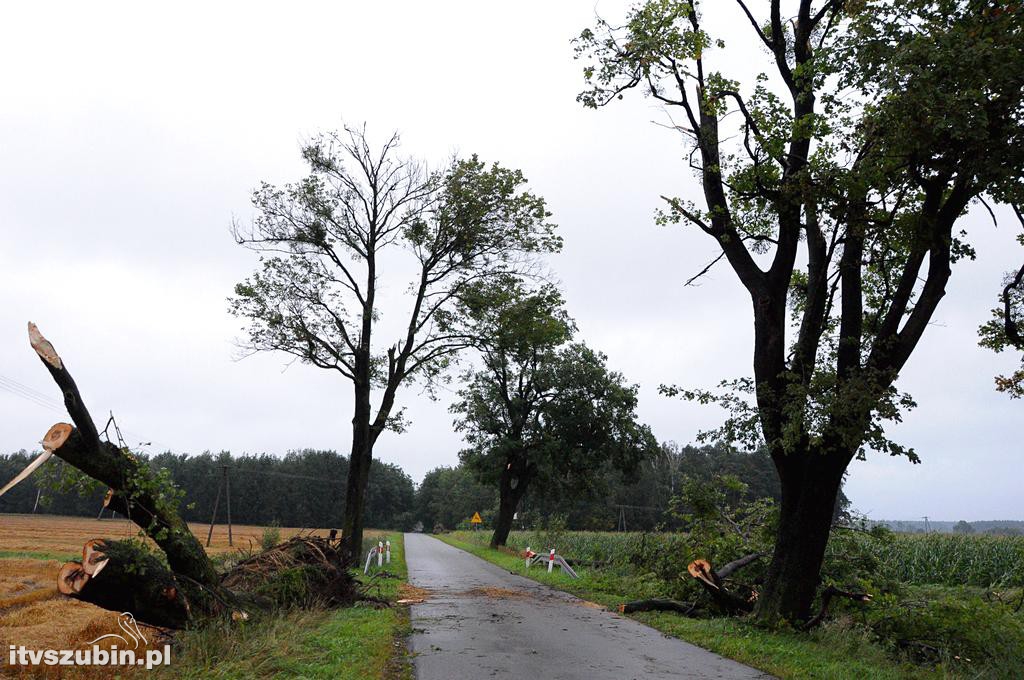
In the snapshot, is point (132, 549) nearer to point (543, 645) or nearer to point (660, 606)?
point (543, 645)

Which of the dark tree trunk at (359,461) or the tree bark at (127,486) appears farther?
the dark tree trunk at (359,461)

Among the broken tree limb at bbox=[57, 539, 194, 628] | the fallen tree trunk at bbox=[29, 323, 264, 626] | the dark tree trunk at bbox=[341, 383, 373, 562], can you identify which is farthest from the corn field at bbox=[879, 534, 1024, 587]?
the broken tree limb at bbox=[57, 539, 194, 628]

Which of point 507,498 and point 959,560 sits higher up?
point 507,498

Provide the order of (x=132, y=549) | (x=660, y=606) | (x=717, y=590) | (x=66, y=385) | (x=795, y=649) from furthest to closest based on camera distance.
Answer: (x=660, y=606) → (x=717, y=590) → (x=795, y=649) → (x=132, y=549) → (x=66, y=385)

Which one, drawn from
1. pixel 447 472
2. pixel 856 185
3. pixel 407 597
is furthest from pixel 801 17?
pixel 447 472

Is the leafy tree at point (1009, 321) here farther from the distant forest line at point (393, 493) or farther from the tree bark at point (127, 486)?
the distant forest line at point (393, 493)

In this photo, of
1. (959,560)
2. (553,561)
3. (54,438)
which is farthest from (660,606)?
(959,560)

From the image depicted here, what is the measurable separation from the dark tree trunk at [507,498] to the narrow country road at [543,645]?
2512 centimetres

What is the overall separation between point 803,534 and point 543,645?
14.3 feet

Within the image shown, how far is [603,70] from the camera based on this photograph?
12781 millimetres

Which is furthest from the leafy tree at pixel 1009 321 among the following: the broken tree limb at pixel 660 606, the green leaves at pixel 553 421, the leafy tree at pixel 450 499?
the leafy tree at pixel 450 499

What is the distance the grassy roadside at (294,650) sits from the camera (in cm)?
711

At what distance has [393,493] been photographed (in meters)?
129

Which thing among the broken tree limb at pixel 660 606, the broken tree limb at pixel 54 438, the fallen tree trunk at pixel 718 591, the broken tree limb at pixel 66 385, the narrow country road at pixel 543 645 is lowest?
the narrow country road at pixel 543 645
